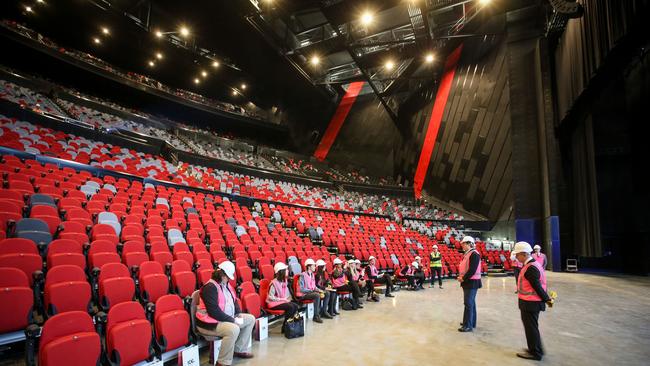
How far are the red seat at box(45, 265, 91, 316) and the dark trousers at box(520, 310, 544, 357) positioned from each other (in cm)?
473

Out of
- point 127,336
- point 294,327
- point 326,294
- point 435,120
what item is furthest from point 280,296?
point 435,120

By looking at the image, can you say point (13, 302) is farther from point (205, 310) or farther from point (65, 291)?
point (205, 310)

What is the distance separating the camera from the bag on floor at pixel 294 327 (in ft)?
14.9

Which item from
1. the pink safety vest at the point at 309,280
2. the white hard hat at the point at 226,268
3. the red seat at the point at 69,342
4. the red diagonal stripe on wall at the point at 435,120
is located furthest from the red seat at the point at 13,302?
the red diagonal stripe on wall at the point at 435,120

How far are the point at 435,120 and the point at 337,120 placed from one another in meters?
8.59

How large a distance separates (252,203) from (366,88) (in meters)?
16.5

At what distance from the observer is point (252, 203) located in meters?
11.6

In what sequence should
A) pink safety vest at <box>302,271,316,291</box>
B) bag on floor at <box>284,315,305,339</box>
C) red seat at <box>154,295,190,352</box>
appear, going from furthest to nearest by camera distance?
pink safety vest at <box>302,271,316,291</box>, bag on floor at <box>284,315,305,339</box>, red seat at <box>154,295,190,352</box>

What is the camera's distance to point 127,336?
8.88 ft

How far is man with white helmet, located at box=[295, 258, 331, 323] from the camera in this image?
17.9ft

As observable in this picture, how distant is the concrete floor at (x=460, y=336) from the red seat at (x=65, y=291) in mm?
1628

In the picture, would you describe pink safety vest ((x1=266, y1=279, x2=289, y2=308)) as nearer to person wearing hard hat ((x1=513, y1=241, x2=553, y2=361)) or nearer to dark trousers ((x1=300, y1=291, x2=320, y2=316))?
dark trousers ((x1=300, y1=291, x2=320, y2=316))

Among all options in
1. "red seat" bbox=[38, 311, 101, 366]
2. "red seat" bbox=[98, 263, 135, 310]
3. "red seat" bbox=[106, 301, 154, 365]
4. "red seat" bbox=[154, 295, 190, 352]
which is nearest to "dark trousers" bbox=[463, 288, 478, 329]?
"red seat" bbox=[154, 295, 190, 352]

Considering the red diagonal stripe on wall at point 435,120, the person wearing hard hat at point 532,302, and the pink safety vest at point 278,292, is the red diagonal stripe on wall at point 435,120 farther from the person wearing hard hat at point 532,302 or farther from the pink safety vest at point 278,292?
the pink safety vest at point 278,292
